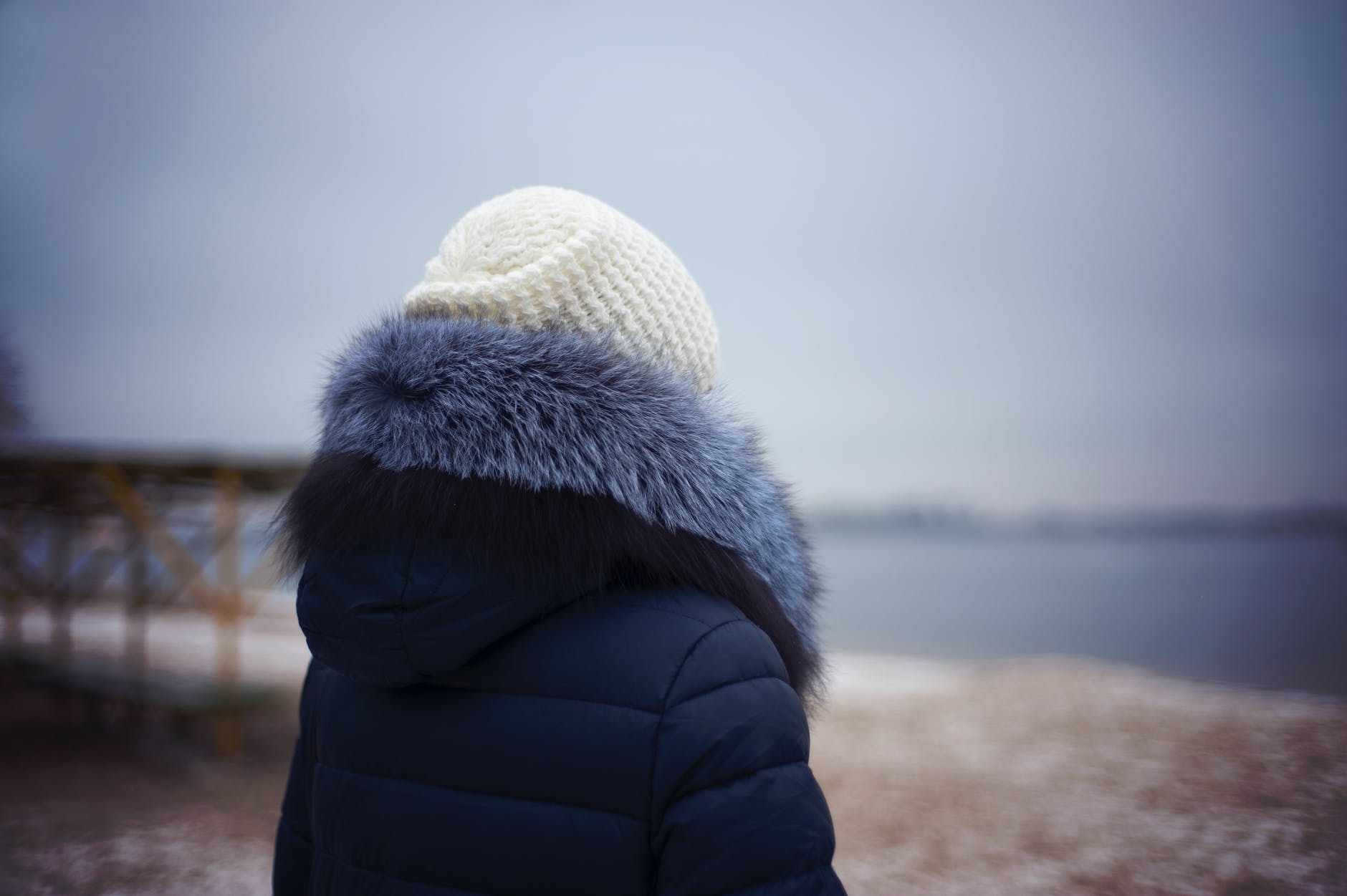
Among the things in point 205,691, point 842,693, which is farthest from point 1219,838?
point 205,691

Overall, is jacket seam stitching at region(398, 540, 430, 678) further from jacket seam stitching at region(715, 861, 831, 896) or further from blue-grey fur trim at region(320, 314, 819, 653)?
jacket seam stitching at region(715, 861, 831, 896)

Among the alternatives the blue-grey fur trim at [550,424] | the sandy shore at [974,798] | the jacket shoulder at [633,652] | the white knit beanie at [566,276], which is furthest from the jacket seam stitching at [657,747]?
the sandy shore at [974,798]

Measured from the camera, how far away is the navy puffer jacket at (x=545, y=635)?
724mm

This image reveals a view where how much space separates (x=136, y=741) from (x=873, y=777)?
6260mm

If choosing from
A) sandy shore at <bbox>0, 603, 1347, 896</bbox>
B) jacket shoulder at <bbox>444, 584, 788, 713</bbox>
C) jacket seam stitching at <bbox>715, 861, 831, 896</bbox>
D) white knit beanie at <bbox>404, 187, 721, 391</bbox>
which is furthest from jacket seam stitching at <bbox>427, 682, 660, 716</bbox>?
sandy shore at <bbox>0, 603, 1347, 896</bbox>

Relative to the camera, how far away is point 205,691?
6965mm

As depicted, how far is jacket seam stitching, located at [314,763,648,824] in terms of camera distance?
0.73 m

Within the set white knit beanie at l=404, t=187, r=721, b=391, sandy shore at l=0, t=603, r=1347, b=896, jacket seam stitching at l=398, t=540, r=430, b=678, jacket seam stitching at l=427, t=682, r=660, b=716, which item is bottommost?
sandy shore at l=0, t=603, r=1347, b=896

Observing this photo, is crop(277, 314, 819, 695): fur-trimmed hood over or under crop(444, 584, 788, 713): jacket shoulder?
over

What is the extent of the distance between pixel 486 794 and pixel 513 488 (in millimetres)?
299

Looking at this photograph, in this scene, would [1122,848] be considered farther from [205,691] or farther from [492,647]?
[205,691]

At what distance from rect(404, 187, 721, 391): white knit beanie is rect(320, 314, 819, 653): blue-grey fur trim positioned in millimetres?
33

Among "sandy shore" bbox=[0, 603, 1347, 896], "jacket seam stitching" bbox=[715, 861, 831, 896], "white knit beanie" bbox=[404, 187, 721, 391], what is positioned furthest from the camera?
"sandy shore" bbox=[0, 603, 1347, 896]

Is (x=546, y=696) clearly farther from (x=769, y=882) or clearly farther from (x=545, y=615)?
(x=769, y=882)
